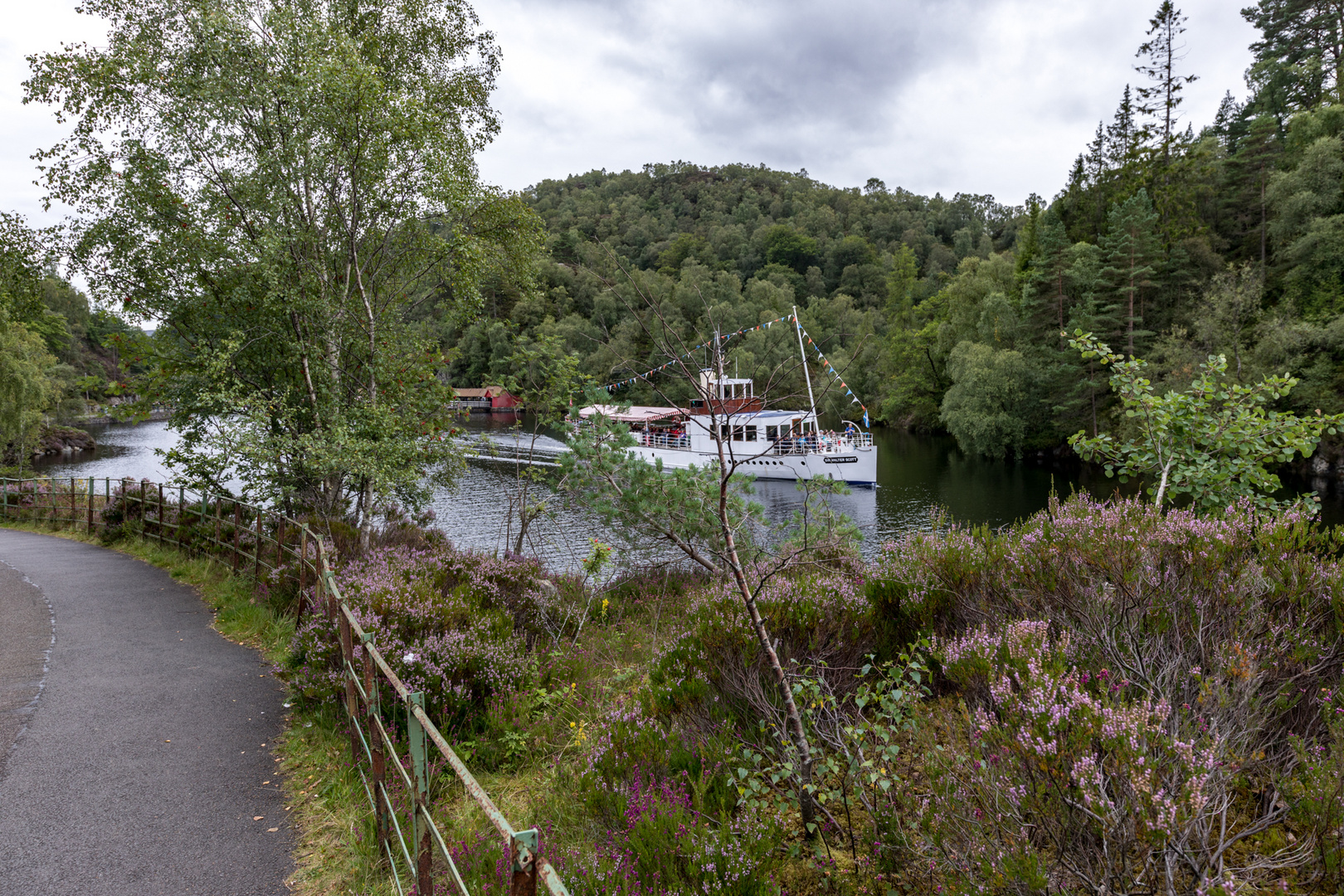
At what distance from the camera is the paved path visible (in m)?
3.12

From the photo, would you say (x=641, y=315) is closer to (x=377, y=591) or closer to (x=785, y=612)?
(x=785, y=612)

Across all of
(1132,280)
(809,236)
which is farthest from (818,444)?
(809,236)

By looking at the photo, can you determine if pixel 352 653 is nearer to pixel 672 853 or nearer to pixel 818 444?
pixel 672 853

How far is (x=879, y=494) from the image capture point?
29.2m

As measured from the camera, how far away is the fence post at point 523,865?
1.33 metres

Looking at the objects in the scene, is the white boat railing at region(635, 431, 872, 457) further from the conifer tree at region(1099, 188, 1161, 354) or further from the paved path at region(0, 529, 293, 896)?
the paved path at region(0, 529, 293, 896)

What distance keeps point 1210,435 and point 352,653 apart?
6644 mm

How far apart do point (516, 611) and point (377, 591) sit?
175cm

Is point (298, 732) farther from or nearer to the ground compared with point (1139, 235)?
nearer to the ground

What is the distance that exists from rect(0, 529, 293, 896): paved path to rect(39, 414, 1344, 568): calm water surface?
505 cm

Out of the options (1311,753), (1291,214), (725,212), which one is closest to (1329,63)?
(1291,214)

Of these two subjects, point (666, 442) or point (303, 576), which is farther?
point (666, 442)

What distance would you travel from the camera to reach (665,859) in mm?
2527

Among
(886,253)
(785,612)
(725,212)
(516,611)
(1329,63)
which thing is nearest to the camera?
(785,612)
